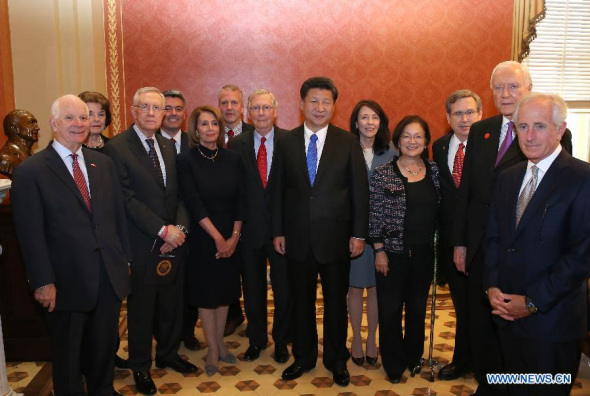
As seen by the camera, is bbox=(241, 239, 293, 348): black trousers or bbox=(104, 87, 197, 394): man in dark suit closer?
bbox=(104, 87, 197, 394): man in dark suit

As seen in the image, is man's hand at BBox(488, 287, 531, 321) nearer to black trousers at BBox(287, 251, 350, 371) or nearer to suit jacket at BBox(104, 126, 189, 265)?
black trousers at BBox(287, 251, 350, 371)

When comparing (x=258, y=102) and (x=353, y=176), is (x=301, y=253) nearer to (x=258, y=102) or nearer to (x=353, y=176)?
(x=353, y=176)

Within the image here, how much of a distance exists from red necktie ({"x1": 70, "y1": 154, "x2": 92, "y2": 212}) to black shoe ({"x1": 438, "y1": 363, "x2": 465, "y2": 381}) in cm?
260

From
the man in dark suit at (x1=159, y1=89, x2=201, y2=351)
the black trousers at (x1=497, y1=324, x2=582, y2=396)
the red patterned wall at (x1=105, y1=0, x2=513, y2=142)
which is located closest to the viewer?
the black trousers at (x1=497, y1=324, x2=582, y2=396)

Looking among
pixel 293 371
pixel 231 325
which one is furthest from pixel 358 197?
pixel 231 325

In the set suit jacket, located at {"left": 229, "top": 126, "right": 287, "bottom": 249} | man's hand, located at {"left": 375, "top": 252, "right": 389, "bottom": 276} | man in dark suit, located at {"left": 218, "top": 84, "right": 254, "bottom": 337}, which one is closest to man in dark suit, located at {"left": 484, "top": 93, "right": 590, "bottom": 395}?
man's hand, located at {"left": 375, "top": 252, "right": 389, "bottom": 276}

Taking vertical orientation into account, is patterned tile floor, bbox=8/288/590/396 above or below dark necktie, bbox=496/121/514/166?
below

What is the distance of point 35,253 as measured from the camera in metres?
2.47

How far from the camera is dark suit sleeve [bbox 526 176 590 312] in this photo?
1.99 meters

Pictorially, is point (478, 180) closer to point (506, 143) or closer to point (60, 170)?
point (506, 143)

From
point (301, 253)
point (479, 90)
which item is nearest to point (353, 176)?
point (301, 253)

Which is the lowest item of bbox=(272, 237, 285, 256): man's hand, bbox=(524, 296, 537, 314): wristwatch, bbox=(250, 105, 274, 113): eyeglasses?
bbox=(524, 296, 537, 314): wristwatch

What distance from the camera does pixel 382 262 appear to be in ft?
10.7

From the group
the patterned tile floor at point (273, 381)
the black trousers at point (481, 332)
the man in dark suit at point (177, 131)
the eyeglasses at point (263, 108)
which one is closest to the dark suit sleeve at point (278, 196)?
the eyeglasses at point (263, 108)
